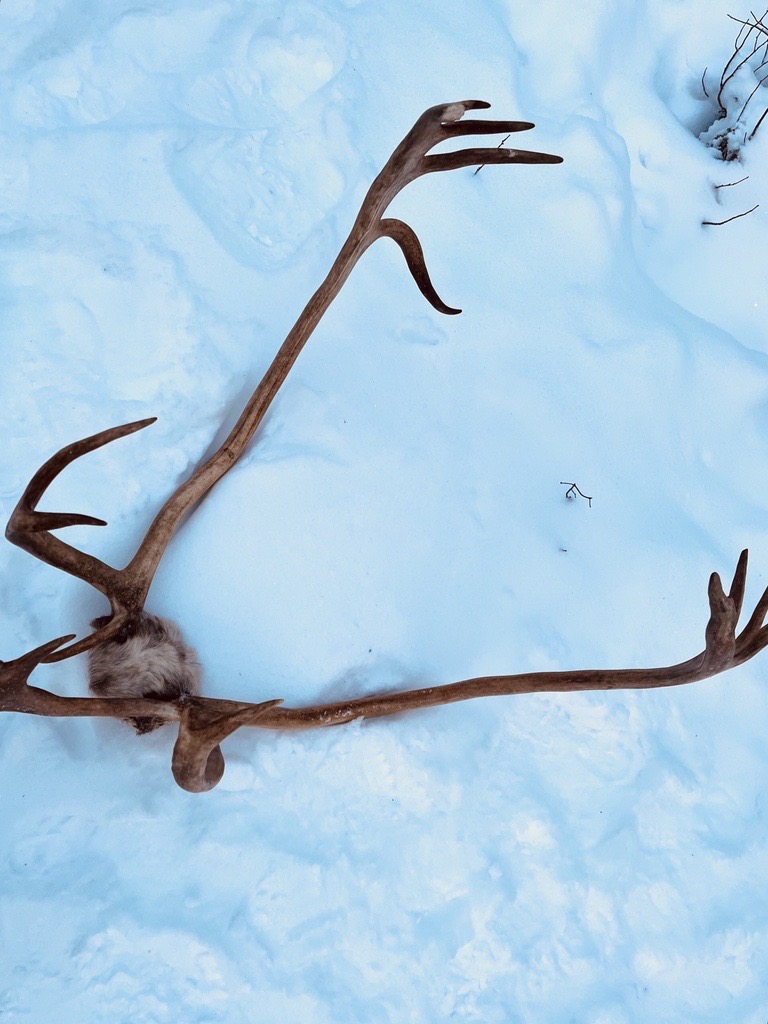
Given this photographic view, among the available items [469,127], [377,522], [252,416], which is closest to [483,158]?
[469,127]

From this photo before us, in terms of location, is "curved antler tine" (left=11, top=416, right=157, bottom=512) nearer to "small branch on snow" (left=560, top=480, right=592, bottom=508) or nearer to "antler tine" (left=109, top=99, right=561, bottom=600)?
"antler tine" (left=109, top=99, right=561, bottom=600)

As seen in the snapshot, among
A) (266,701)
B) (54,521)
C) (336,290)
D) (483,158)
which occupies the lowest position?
(266,701)

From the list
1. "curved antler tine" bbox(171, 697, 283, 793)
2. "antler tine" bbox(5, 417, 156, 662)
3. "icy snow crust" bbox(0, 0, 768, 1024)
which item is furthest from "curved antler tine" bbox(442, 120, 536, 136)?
"curved antler tine" bbox(171, 697, 283, 793)

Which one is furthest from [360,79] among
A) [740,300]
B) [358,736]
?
[358,736]

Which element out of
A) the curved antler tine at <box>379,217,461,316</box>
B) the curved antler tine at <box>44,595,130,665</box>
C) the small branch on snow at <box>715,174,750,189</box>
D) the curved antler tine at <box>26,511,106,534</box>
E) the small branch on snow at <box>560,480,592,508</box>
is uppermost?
the small branch on snow at <box>715,174,750,189</box>

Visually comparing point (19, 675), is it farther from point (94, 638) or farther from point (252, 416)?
point (252, 416)

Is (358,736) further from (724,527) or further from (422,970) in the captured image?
(724,527)
